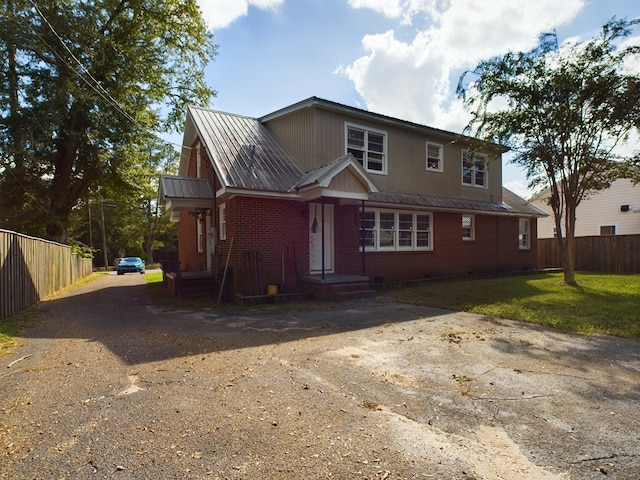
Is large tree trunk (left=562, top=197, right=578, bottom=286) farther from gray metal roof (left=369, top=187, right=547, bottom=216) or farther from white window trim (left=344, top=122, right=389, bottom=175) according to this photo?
white window trim (left=344, top=122, right=389, bottom=175)

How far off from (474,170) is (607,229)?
598 inches

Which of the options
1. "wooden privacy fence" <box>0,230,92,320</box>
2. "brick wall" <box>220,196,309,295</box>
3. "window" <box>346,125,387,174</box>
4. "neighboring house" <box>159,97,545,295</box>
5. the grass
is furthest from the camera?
"window" <box>346,125,387,174</box>

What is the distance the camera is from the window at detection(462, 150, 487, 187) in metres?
16.8

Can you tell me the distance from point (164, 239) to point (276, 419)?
196 ft

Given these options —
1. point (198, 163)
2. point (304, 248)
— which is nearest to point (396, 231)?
point (304, 248)

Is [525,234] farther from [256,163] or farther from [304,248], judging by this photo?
[256,163]

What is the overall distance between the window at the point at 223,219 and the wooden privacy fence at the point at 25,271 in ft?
17.2

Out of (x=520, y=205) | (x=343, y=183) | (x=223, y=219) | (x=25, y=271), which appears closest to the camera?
(x=25, y=271)

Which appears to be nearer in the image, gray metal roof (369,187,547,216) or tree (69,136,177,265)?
gray metal roof (369,187,547,216)

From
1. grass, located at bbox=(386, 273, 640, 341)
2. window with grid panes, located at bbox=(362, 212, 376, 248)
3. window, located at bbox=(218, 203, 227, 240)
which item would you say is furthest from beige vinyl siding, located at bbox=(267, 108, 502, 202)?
grass, located at bbox=(386, 273, 640, 341)

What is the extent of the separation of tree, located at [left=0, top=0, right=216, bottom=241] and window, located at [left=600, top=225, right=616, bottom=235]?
28601 millimetres

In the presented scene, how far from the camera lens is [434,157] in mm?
15898

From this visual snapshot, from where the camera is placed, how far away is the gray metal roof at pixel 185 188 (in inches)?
481

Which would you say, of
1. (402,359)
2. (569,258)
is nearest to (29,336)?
(402,359)
